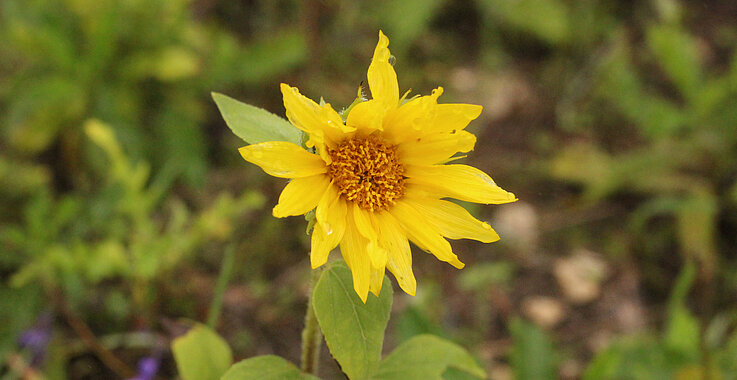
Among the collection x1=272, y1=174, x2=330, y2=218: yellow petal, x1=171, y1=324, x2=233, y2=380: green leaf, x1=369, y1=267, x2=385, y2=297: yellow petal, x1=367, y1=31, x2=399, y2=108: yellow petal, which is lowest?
x1=171, y1=324, x2=233, y2=380: green leaf

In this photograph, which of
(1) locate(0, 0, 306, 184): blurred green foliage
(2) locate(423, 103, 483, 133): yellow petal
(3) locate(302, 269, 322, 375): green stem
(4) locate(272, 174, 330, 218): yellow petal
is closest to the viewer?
(4) locate(272, 174, 330, 218): yellow petal

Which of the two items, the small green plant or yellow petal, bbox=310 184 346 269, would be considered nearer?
yellow petal, bbox=310 184 346 269

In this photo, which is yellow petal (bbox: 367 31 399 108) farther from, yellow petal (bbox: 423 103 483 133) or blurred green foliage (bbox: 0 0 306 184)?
blurred green foliage (bbox: 0 0 306 184)

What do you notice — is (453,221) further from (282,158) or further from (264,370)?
(264,370)

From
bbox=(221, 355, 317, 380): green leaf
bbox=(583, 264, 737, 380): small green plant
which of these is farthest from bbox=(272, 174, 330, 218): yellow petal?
bbox=(583, 264, 737, 380): small green plant

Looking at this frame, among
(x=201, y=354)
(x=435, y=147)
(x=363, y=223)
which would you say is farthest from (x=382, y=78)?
(x=201, y=354)

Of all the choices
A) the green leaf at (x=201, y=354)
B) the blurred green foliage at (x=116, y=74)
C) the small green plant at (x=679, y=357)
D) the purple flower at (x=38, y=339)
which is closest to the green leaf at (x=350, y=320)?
the green leaf at (x=201, y=354)

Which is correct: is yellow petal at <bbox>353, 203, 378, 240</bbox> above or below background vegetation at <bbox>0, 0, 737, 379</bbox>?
above
